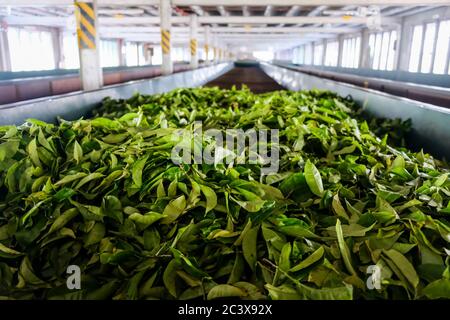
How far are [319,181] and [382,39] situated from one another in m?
17.2

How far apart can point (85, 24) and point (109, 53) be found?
2166 centimetres

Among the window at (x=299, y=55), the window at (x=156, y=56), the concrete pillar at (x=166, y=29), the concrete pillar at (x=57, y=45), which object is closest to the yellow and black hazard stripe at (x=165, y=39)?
the concrete pillar at (x=166, y=29)

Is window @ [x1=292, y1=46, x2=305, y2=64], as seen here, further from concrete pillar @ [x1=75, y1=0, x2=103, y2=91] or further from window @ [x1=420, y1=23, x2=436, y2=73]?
concrete pillar @ [x1=75, y1=0, x2=103, y2=91]

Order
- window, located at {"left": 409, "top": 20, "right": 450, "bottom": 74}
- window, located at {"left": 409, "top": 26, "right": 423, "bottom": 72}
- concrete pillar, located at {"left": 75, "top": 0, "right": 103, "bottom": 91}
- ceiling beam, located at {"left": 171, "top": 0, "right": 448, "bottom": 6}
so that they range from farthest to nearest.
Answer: window, located at {"left": 409, "top": 26, "right": 423, "bottom": 72}, window, located at {"left": 409, "top": 20, "right": 450, "bottom": 74}, ceiling beam, located at {"left": 171, "top": 0, "right": 448, "bottom": 6}, concrete pillar, located at {"left": 75, "top": 0, "right": 103, "bottom": 91}

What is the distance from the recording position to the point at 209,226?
4.63 feet

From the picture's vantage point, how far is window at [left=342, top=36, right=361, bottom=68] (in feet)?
64.9

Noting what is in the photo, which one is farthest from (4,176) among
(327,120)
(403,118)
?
(403,118)

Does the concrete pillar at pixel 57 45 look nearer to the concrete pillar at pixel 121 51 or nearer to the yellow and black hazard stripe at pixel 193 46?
the concrete pillar at pixel 121 51

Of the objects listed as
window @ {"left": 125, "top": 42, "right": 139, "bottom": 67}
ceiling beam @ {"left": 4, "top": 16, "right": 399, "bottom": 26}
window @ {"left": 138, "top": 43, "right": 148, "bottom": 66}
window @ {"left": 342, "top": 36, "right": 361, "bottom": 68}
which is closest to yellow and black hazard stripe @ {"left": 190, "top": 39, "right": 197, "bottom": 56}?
ceiling beam @ {"left": 4, "top": 16, "right": 399, "bottom": 26}

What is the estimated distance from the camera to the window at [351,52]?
19781mm

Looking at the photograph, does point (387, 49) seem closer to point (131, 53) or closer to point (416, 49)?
point (416, 49)

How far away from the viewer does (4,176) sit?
175cm

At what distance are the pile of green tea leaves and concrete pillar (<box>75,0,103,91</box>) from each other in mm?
2954
